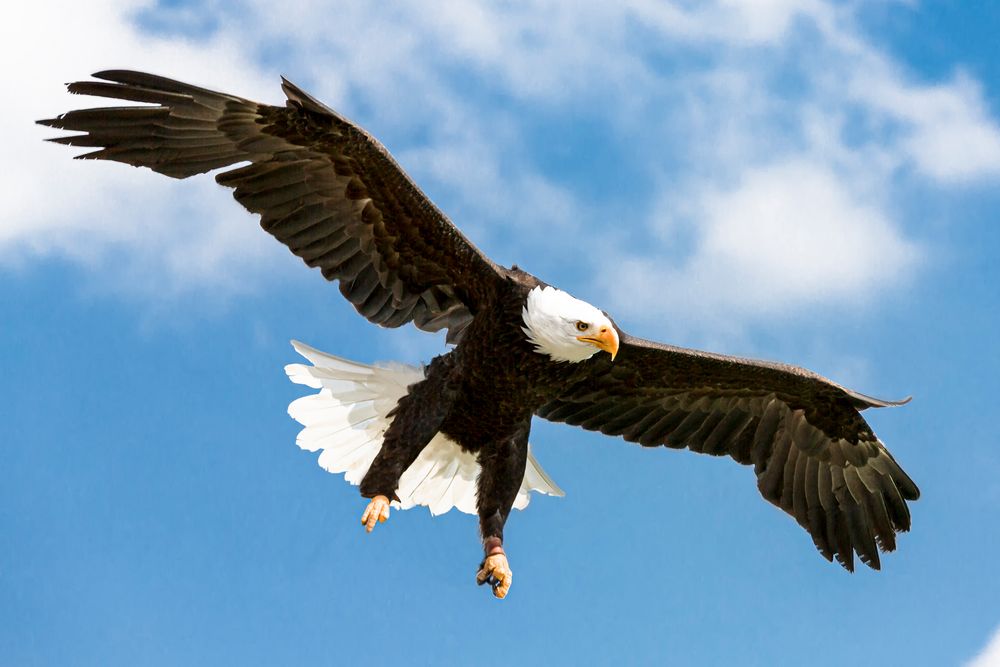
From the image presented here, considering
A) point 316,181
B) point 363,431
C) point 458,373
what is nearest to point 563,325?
point 458,373

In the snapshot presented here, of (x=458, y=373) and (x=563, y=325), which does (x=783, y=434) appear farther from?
(x=458, y=373)

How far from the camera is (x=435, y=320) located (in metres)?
8.23

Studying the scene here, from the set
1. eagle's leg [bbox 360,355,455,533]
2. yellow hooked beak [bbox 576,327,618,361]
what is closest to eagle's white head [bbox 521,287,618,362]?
yellow hooked beak [bbox 576,327,618,361]

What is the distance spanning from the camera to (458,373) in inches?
313

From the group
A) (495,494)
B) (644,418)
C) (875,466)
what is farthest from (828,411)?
(495,494)

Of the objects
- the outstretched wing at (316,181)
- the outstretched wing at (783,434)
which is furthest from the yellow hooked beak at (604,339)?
the outstretched wing at (783,434)

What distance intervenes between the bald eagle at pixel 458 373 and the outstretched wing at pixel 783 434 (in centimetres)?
1

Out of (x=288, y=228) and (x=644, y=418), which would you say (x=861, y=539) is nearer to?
(x=644, y=418)

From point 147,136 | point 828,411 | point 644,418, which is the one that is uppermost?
point 828,411

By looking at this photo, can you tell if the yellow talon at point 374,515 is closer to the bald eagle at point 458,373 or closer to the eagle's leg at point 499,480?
the bald eagle at point 458,373

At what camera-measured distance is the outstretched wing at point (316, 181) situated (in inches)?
296

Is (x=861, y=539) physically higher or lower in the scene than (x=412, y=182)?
higher

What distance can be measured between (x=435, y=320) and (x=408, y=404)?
49 centimetres

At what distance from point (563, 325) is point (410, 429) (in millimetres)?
1069
